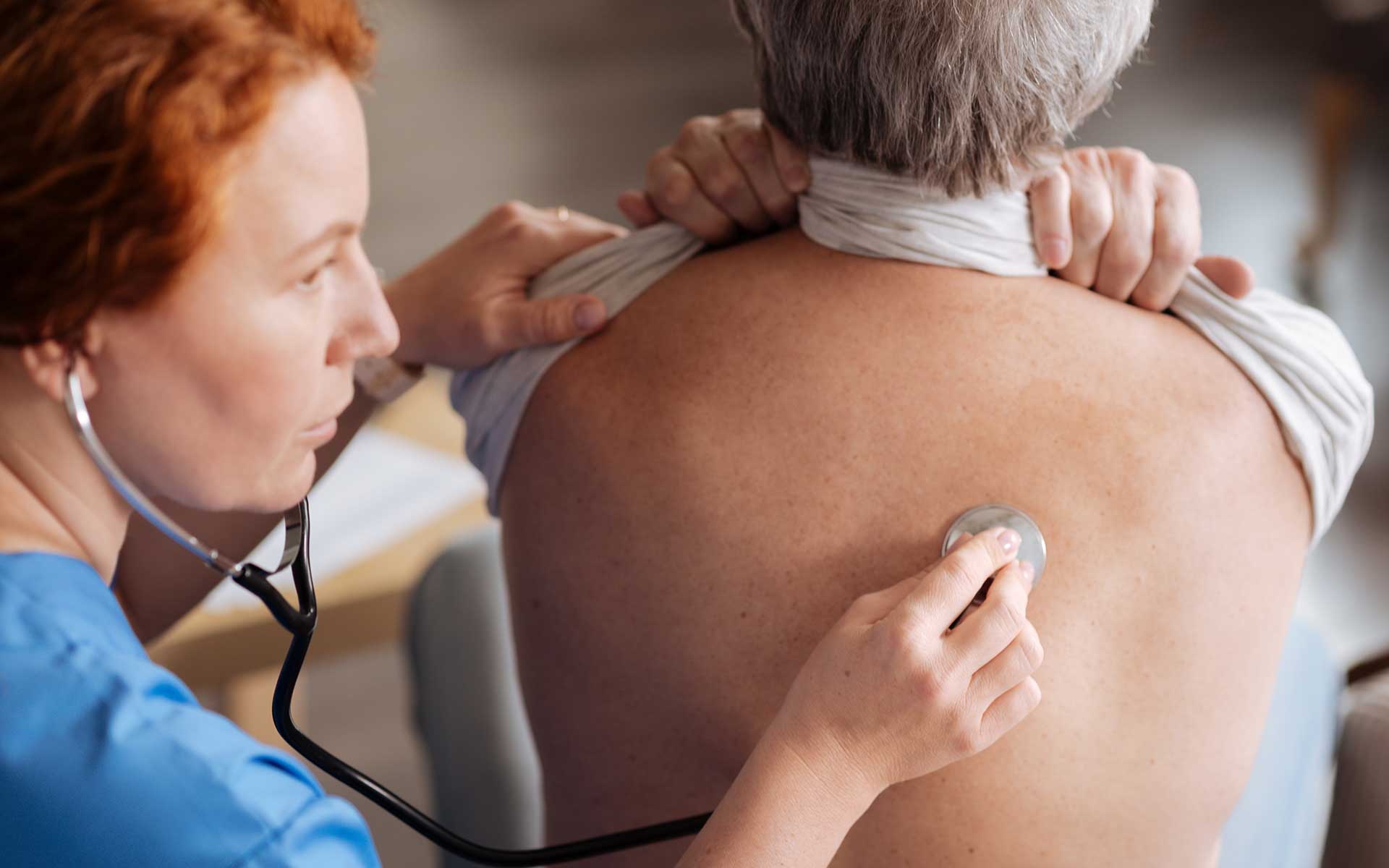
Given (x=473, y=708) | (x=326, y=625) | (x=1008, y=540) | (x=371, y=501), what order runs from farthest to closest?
(x=371, y=501), (x=326, y=625), (x=473, y=708), (x=1008, y=540)

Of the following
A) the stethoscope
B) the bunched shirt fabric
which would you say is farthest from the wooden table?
the bunched shirt fabric

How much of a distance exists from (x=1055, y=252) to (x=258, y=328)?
0.57 m

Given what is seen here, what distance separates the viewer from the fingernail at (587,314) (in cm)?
101

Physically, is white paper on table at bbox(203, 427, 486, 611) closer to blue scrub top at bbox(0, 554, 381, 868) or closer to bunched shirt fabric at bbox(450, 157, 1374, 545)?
bunched shirt fabric at bbox(450, 157, 1374, 545)

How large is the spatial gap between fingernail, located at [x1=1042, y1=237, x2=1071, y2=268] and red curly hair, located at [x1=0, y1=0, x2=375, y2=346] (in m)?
0.56

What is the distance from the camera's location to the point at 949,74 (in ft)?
2.86

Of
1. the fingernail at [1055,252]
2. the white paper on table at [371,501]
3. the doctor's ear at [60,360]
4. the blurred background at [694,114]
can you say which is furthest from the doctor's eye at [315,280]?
the blurred background at [694,114]

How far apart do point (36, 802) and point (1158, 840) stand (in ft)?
2.46

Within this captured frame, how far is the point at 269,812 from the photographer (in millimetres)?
709

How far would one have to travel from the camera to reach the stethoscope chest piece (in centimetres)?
85

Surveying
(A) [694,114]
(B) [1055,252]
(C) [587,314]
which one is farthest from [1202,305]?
(A) [694,114]

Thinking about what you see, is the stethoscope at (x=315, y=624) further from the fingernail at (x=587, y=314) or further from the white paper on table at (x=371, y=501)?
the white paper on table at (x=371, y=501)

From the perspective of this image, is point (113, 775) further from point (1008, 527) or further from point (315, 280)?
point (1008, 527)

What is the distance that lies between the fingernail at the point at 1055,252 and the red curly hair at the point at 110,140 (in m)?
0.56
